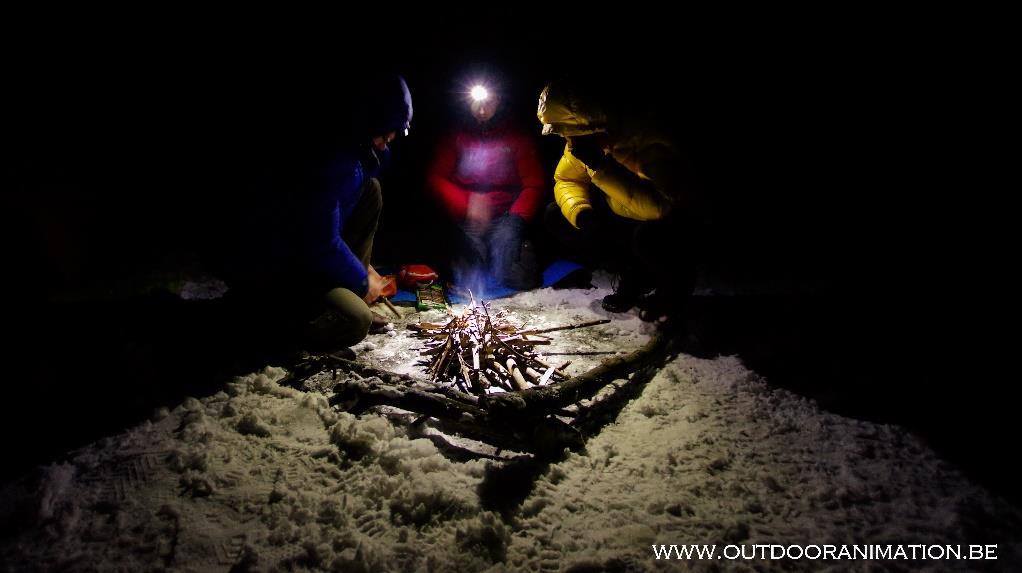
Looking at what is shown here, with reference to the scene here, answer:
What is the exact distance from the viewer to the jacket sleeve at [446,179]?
5996 mm

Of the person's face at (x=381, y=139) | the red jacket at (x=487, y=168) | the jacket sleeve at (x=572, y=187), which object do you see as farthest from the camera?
the red jacket at (x=487, y=168)

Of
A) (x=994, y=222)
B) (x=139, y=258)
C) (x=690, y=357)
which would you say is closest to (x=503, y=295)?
(x=690, y=357)

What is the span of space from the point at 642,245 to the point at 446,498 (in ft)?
10.5

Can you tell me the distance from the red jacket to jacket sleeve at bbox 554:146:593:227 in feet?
3.17

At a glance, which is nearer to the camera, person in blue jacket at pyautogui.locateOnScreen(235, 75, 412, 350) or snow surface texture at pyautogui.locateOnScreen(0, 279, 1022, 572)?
snow surface texture at pyautogui.locateOnScreen(0, 279, 1022, 572)

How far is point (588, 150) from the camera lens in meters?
4.32

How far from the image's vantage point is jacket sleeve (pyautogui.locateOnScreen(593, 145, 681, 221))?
3.85 meters

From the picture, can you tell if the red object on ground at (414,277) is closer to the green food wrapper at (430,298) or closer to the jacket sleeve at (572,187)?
the green food wrapper at (430,298)

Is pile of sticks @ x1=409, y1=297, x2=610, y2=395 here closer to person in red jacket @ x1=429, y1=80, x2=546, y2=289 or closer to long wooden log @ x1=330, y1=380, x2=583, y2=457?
long wooden log @ x1=330, y1=380, x2=583, y2=457

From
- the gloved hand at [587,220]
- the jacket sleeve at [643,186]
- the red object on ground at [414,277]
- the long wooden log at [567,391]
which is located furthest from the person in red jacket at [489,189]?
the long wooden log at [567,391]

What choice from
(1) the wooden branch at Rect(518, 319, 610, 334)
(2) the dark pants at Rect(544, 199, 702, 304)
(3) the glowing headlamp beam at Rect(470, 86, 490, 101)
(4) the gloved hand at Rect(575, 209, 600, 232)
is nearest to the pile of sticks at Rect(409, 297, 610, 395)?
(1) the wooden branch at Rect(518, 319, 610, 334)

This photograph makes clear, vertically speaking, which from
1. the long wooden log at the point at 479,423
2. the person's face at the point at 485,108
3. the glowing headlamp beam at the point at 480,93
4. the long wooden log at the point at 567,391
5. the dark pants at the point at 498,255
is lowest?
the long wooden log at the point at 479,423

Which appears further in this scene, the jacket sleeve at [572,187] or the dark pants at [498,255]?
the dark pants at [498,255]

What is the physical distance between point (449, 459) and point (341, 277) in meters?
2.01
